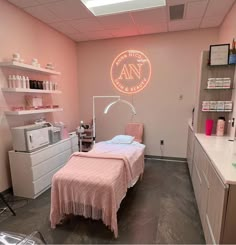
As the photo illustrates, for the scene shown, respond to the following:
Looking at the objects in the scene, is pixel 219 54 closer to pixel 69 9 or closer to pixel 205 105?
pixel 205 105

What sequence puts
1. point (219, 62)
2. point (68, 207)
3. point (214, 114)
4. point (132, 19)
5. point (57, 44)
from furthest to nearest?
point (57, 44) → point (132, 19) → point (214, 114) → point (219, 62) → point (68, 207)

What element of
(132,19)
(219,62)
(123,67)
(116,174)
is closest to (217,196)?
(116,174)

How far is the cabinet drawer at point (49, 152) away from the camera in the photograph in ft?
8.36

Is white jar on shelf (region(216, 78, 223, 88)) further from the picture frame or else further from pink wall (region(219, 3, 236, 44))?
pink wall (region(219, 3, 236, 44))

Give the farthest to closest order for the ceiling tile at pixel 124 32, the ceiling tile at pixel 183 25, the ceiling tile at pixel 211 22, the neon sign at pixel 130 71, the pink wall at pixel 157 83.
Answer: the neon sign at pixel 130 71 → the pink wall at pixel 157 83 → the ceiling tile at pixel 124 32 → the ceiling tile at pixel 183 25 → the ceiling tile at pixel 211 22

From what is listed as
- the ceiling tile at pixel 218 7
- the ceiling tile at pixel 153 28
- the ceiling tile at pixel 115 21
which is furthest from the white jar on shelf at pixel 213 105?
the ceiling tile at pixel 115 21

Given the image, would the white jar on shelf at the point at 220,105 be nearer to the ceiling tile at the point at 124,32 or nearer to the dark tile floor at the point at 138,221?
the dark tile floor at the point at 138,221

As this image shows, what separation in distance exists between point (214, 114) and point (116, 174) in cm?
175

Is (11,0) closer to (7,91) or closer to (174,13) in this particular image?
(7,91)

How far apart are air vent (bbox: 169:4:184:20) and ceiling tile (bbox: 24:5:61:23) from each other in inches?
75.3

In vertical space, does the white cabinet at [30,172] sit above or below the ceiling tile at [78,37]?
below

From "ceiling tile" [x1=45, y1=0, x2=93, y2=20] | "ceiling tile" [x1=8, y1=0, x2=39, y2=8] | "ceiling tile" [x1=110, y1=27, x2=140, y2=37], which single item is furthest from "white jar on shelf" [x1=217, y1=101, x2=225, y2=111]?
"ceiling tile" [x1=8, y1=0, x2=39, y2=8]

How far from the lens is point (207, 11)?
2.84 metres

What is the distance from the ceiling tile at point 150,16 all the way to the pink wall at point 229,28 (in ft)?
3.18
